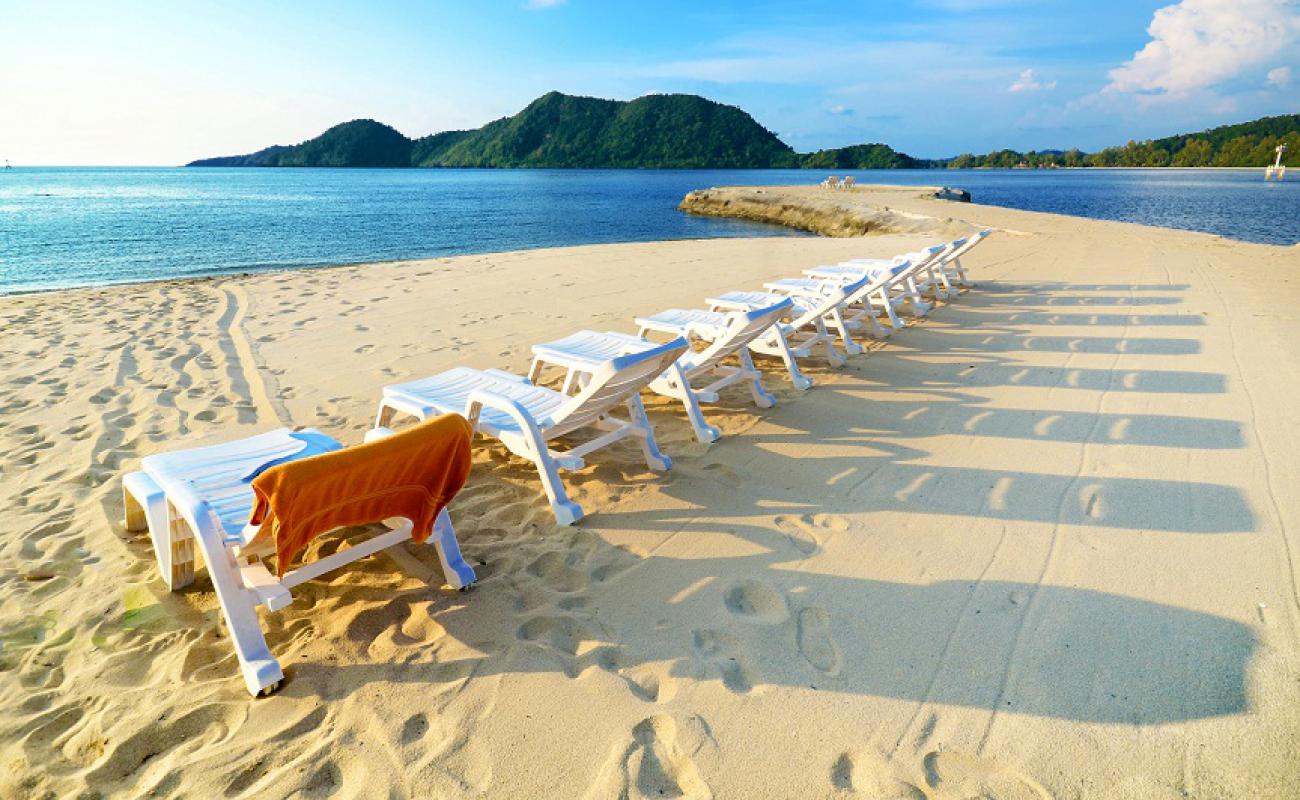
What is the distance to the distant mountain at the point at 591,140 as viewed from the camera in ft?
463

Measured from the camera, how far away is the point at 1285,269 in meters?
11.3

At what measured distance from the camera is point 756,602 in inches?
111

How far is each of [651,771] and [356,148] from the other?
561 ft

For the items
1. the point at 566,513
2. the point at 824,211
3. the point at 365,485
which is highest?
the point at 824,211

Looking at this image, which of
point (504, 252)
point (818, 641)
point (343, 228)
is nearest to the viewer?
point (818, 641)

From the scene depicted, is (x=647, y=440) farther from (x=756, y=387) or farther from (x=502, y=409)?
(x=756, y=387)

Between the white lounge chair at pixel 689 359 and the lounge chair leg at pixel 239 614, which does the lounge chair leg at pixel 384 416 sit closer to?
the white lounge chair at pixel 689 359

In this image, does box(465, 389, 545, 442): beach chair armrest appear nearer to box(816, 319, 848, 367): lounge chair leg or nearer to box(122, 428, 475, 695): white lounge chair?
box(122, 428, 475, 695): white lounge chair

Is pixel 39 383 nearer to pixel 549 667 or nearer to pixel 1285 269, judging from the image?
pixel 549 667

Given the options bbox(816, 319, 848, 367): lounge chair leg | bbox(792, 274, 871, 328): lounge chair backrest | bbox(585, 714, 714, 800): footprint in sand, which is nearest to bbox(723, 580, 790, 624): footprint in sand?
bbox(585, 714, 714, 800): footprint in sand

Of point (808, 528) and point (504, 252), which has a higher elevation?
point (504, 252)

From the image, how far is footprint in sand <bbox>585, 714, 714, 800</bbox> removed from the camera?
199 centimetres

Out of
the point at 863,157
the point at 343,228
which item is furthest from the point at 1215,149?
the point at 343,228

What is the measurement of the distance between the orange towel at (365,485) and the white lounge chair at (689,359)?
1.71 m
